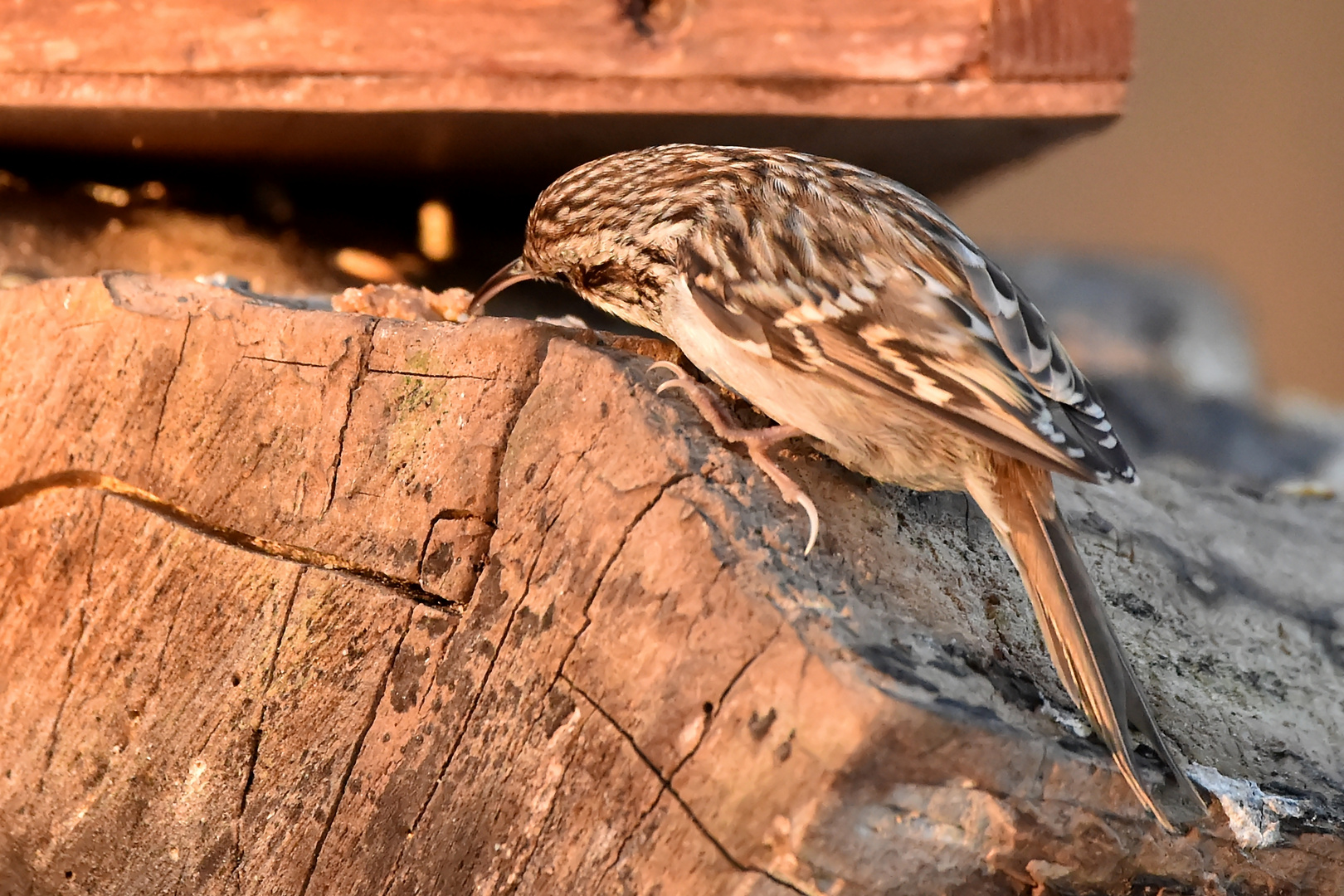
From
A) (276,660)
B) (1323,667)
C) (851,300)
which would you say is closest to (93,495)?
(276,660)

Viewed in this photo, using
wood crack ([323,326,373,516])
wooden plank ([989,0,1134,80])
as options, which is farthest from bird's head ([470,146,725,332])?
wooden plank ([989,0,1134,80])

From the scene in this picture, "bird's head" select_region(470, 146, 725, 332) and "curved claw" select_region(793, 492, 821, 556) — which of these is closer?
"curved claw" select_region(793, 492, 821, 556)

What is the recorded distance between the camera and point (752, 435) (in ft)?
4.24

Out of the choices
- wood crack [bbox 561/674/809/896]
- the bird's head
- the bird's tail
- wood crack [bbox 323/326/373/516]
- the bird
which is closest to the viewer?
wood crack [bbox 561/674/809/896]

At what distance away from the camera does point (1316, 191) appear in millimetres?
6312

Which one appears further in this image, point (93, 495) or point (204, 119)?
point (204, 119)

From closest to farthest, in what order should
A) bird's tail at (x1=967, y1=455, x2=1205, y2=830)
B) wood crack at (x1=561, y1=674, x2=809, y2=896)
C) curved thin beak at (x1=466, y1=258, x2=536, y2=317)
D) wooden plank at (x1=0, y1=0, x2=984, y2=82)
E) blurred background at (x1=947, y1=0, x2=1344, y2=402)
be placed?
1. wood crack at (x1=561, y1=674, x2=809, y2=896)
2. bird's tail at (x1=967, y1=455, x2=1205, y2=830)
3. curved thin beak at (x1=466, y1=258, x2=536, y2=317)
4. wooden plank at (x1=0, y1=0, x2=984, y2=82)
5. blurred background at (x1=947, y1=0, x2=1344, y2=402)

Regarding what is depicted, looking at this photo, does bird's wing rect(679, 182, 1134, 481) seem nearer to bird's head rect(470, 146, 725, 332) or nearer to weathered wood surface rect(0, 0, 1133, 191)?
bird's head rect(470, 146, 725, 332)

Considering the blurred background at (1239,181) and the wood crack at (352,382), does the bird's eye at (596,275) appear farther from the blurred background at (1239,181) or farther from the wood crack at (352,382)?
the blurred background at (1239,181)

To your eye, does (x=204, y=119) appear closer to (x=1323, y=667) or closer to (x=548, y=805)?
(x=548, y=805)

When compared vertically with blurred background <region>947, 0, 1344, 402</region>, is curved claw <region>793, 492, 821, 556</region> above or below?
above

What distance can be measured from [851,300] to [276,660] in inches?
33.0

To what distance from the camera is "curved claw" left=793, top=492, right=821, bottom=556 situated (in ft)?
3.91

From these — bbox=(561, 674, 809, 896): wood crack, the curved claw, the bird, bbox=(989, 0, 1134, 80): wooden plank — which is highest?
bbox=(989, 0, 1134, 80): wooden plank
